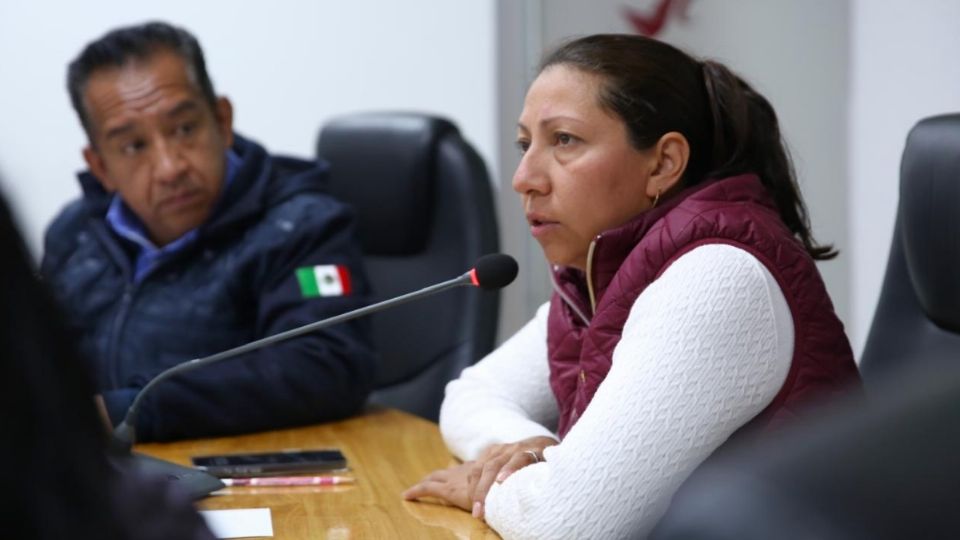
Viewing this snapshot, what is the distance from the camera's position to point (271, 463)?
1986 millimetres

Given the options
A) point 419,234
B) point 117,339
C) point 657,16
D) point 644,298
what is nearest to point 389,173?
point 419,234

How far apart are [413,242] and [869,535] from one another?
92.6 inches

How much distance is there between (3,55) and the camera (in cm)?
360

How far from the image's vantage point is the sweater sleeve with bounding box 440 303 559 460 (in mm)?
1940

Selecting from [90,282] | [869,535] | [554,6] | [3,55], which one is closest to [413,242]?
A: [90,282]

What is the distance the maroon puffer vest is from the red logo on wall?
1591mm

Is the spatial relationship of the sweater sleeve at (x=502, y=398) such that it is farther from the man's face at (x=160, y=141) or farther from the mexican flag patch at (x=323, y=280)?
the man's face at (x=160, y=141)

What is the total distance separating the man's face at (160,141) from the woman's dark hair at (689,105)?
103 centimetres

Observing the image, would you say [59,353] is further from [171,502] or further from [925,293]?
[925,293]

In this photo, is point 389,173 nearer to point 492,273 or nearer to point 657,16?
point 657,16

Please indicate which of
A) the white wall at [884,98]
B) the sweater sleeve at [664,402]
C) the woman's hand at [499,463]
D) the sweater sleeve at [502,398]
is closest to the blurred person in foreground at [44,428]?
the sweater sleeve at [664,402]

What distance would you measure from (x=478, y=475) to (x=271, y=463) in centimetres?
38

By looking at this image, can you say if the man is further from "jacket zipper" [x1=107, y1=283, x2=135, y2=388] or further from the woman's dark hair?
the woman's dark hair

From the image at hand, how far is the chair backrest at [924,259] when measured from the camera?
1.83m
